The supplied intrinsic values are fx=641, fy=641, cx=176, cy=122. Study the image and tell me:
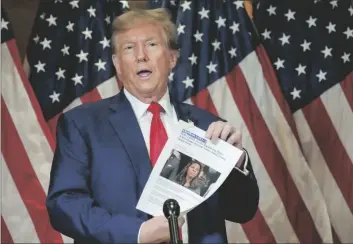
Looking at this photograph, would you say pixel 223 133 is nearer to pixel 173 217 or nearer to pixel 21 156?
pixel 173 217

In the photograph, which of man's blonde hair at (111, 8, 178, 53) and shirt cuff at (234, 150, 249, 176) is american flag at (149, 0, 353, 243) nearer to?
man's blonde hair at (111, 8, 178, 53)

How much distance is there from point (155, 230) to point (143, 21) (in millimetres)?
587

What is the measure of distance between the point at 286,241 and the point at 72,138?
1.45 m

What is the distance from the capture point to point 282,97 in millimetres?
2807

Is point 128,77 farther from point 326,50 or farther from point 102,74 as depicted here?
point 326,50

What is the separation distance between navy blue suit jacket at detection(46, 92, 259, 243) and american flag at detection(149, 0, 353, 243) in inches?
44.3

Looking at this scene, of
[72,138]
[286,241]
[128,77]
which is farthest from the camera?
[286,241]

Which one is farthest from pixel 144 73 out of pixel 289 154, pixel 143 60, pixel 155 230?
pixel 289 154

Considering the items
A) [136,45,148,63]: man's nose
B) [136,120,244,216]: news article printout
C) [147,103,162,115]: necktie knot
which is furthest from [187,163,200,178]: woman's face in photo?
[136,45,148,63]: man's nose

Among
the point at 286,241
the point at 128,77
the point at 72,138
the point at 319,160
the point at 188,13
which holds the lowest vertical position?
the point at 286,241

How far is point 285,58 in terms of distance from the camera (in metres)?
2.84

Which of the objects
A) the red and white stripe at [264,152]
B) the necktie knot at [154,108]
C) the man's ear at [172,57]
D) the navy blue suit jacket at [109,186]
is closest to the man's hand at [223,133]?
the navy blue suit jacket at [109,186]

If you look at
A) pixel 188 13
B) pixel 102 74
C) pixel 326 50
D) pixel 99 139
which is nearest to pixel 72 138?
pixel 99 139

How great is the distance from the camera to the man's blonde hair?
169 cm
